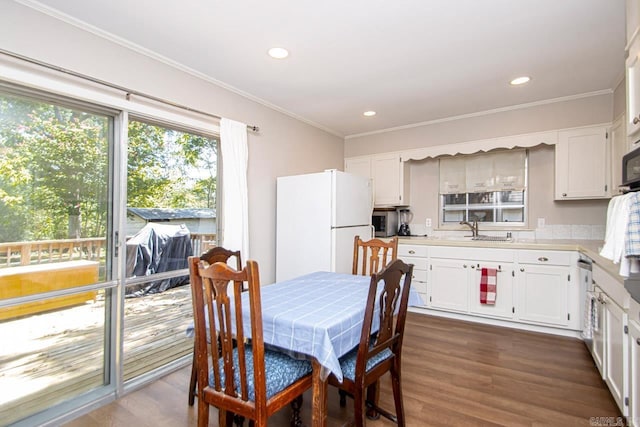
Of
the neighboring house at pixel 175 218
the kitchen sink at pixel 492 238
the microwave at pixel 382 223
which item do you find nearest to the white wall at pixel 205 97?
the neighboring house at pixel 175 218

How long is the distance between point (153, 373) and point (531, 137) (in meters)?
4.28

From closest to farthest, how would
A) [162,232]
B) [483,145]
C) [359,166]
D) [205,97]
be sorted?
[162,232]
[205,97]
[483,145]
[359,166]

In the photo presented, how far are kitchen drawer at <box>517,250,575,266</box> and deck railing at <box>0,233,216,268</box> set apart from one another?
3737 mm

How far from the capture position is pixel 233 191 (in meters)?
2.96

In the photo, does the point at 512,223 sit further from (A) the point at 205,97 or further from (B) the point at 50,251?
(B) the point at 50,251

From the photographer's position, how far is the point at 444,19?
2.04 metres

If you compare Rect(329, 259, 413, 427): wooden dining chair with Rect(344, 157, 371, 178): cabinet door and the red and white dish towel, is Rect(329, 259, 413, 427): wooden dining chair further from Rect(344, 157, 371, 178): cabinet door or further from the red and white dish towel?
Rect(344, 157, 371, 178): cabinet door

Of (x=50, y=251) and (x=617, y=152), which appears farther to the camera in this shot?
(x=617, y=152)

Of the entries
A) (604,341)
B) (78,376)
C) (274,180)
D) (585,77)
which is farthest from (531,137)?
(78,376)

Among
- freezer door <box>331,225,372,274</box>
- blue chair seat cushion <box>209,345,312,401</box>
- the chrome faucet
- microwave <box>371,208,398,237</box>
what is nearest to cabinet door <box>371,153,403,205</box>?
microwave <box>371,208,398,237</box>

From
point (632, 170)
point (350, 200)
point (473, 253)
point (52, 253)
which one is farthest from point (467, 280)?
point (52, 253)

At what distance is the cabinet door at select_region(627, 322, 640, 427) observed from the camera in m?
1.48

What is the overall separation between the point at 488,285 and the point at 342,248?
1615 mm

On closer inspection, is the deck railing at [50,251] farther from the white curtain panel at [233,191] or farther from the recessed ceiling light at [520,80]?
the recessed ceiling light at [520,80]
